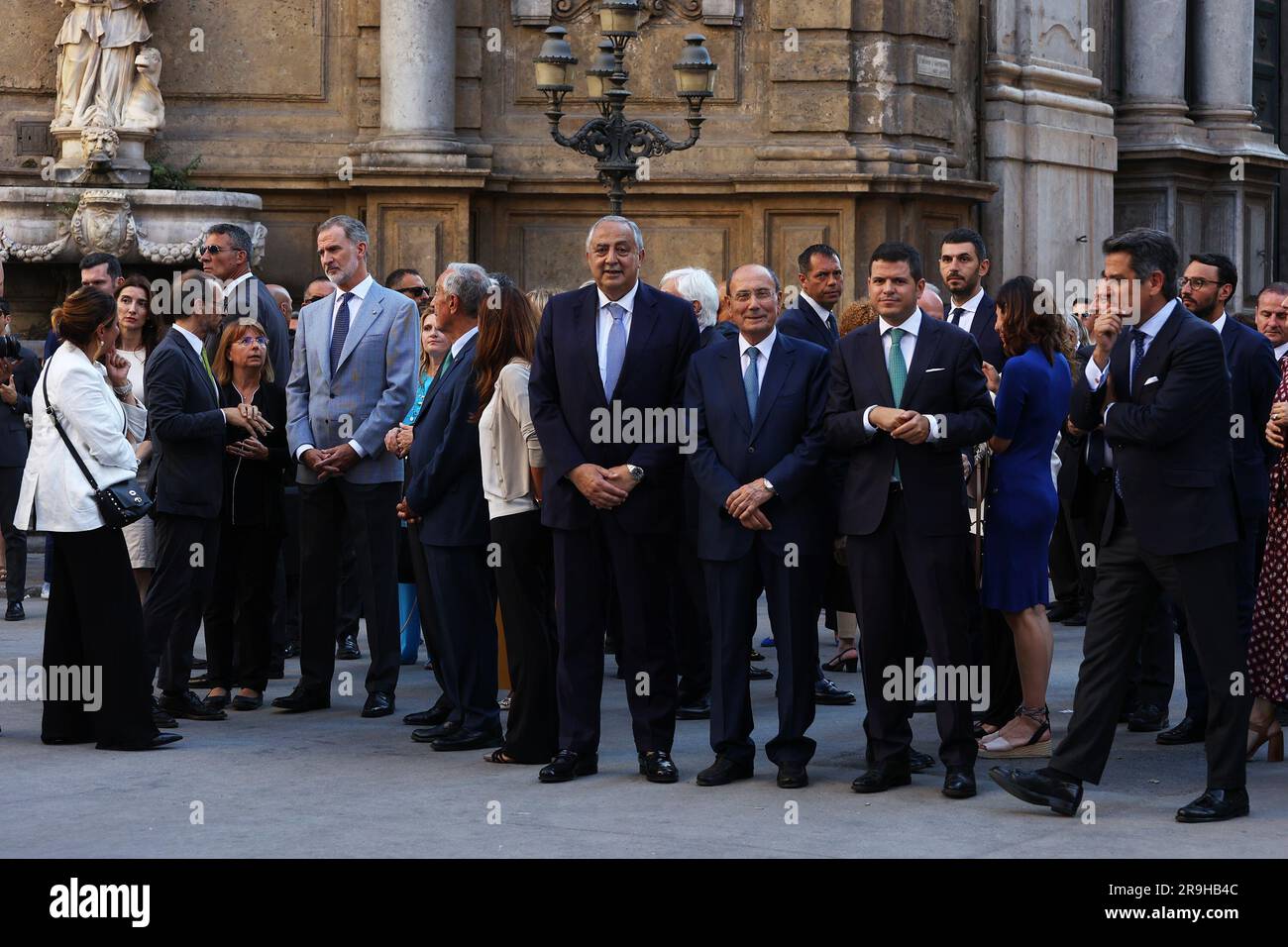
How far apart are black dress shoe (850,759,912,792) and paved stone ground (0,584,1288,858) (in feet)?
0.20

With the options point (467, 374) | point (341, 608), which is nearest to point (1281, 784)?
point (467, 374)

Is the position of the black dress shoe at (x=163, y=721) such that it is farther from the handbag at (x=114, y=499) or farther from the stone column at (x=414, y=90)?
the stone column at (x=414, y=90)

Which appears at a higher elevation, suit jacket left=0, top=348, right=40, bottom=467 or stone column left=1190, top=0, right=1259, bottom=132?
stone column left=1190, top=0, right=1259, bottom=132

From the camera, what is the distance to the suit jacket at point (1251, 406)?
9.29m

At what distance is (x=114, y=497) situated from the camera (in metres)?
8.88

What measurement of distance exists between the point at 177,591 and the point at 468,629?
4.85 feet

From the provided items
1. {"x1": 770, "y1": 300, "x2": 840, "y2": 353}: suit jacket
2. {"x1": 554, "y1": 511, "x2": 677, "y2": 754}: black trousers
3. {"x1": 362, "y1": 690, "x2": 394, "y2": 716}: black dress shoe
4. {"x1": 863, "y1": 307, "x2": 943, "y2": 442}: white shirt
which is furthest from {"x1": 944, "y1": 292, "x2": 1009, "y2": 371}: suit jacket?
{"x1": 362, "y1": 690, "x2": 394, "y2": 716}: black dress shoe

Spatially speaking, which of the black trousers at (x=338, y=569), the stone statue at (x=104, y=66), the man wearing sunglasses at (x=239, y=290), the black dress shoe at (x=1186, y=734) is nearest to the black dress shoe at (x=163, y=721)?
the black trousers at (x=338, y=569)

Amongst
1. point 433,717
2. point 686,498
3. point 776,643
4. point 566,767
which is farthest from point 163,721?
point 776,643

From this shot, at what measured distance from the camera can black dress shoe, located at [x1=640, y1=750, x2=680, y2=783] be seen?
8.34 meters

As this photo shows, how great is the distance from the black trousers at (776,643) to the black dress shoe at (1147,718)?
2131 millimetres

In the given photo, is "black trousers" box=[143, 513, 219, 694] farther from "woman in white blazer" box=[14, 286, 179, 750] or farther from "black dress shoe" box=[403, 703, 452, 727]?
"black dress shoe" box=[403, 703, 452, 727]

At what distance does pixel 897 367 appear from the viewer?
830 centimetres

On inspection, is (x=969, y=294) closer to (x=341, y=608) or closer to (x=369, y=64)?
(x=341, y=608)
